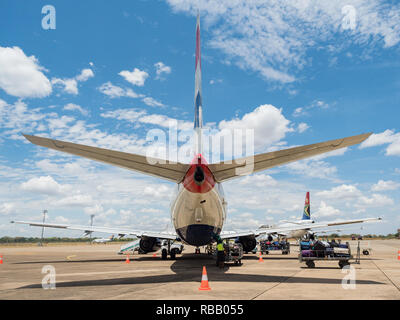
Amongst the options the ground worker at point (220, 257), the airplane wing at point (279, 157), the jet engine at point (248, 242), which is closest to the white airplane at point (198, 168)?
the airplane wing at point (279, 157)

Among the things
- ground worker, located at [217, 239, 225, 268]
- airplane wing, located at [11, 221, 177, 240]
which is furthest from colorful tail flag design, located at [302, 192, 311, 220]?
ground worker, located at [217, 239, 225, 268]

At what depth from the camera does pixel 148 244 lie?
23.9 meters

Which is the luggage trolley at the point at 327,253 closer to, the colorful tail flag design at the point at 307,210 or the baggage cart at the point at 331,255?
the baggage cart at the point at 331,255

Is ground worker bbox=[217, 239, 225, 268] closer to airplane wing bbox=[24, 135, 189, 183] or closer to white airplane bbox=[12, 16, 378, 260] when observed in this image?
white airplane bbox=[12, 16, 378, 260]

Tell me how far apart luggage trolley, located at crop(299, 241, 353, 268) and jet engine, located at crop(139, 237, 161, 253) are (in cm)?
1184

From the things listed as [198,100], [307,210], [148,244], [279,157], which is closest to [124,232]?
[148,244]

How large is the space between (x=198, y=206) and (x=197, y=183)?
1.33 m

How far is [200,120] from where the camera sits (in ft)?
49.5

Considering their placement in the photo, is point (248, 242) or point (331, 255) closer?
point (331, 255)

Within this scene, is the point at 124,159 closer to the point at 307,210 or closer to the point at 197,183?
the point at 197,183
